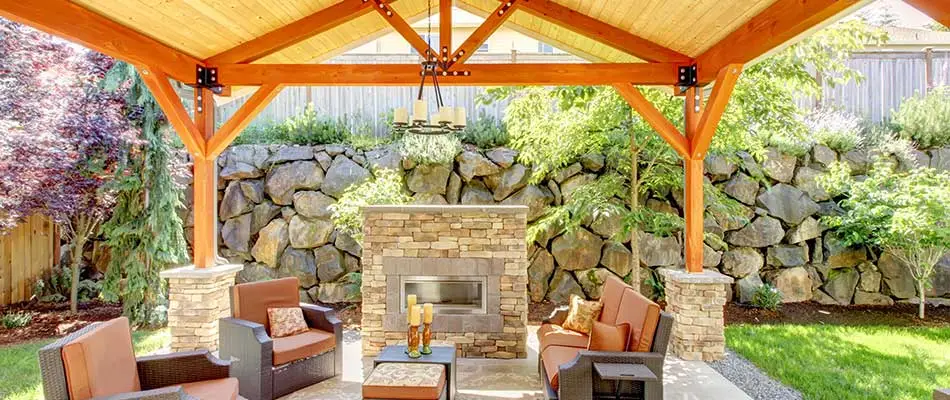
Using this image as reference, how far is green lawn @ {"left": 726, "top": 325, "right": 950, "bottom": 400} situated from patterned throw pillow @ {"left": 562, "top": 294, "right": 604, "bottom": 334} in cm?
164

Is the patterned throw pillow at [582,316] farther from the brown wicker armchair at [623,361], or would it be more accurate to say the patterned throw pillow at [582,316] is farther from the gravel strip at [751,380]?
the gravel strip at [751,380]

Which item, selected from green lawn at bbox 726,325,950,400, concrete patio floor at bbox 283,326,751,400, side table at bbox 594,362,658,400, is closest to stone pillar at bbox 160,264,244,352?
concrete patio floor at bbox 283,326,751,400

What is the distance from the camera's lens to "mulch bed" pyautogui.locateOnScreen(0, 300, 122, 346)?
18.6 feet

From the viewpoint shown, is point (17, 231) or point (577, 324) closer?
point (577, 324)

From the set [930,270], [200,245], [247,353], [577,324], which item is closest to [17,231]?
[200,245]

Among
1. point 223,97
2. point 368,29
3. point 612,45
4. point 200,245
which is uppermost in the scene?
point 368,29

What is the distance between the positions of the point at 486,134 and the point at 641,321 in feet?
14.5

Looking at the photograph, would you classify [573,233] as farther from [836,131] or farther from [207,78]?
[207,78]

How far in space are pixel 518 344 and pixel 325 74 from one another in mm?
3164

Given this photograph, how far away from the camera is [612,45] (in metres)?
4.89

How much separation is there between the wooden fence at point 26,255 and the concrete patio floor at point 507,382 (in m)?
5.07

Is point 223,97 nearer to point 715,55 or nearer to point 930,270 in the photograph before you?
point 715,55

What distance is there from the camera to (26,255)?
22.2 feet

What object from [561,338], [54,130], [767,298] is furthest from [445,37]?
[767,298]
